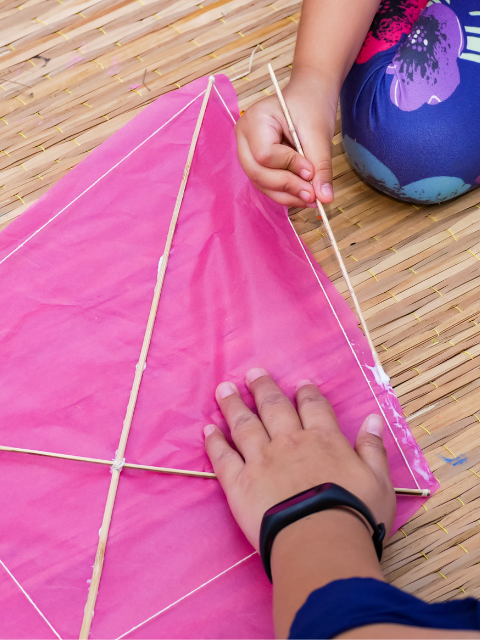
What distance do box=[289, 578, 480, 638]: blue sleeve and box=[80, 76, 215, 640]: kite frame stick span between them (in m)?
0.26

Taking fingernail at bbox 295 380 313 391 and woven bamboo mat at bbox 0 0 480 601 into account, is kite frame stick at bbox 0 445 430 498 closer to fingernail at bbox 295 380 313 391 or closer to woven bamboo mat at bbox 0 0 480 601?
woven bamboo mat at bbox 0 0 480 601

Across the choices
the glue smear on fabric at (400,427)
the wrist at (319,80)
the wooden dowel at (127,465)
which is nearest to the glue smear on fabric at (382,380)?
the glue smear on fabric at (400,427)

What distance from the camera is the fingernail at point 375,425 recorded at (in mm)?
591

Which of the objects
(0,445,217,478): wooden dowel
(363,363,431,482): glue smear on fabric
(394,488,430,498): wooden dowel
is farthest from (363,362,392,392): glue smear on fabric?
(0,445,217,478): wooden dowel

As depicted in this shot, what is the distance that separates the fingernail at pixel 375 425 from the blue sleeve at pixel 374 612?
0.23 meters

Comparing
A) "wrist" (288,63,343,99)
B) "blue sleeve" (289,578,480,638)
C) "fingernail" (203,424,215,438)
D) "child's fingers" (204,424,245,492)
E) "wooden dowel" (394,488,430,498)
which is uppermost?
"wrist" (288,63,343,99)

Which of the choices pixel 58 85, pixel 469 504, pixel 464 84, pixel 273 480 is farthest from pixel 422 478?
pixel 58 85

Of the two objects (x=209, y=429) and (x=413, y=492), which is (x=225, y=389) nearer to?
(x=209, y=429)

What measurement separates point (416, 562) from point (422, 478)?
0.29 feet

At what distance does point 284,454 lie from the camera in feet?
1.77

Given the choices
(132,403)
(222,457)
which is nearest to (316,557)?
(222,457)

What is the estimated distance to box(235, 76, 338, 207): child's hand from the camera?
1.88ft

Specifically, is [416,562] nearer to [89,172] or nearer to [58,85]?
[89,172]

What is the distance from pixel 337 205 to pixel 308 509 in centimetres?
42
